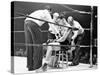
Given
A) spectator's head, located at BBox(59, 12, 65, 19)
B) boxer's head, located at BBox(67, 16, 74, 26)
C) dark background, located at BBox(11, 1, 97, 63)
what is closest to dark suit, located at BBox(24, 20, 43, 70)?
dark background, located at BBox(11, 1, 97, 63)

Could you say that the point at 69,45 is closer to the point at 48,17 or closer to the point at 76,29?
the point at 76,29

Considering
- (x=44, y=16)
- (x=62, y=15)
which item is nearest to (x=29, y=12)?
(x=44, y=16)

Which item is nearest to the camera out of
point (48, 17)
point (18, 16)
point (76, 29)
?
point (18, 16)

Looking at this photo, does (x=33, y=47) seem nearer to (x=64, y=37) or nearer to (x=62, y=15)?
(x=64, y=37)

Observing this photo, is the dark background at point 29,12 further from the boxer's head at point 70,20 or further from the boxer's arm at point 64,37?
the boxer's arm at point 64,37

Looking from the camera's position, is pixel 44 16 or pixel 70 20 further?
pixel 70 20

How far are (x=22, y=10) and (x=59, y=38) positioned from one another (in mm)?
1236

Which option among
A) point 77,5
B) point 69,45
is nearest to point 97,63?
point 69,45

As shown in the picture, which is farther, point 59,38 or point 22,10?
point 59,38

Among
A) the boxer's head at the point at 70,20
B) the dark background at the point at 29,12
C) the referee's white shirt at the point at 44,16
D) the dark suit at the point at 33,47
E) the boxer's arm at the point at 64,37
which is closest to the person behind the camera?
the dark background at the point at 29,12

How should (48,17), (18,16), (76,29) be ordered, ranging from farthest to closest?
(76,29), (48,17), (18,16)

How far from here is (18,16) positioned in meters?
6.33

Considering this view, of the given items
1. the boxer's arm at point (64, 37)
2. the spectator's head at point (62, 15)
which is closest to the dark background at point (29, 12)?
the spectator's head at point (62, 15)

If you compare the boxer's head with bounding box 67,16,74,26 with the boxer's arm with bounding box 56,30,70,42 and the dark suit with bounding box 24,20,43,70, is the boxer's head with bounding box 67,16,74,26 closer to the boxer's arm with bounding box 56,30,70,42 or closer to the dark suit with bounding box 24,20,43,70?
the boxer's arm with bounding box 56,30,70,42
